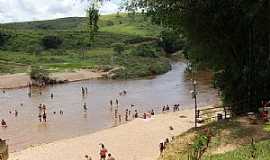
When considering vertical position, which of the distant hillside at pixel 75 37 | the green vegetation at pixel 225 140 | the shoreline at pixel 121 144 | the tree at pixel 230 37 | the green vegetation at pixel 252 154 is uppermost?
the tree at pixel 230 37

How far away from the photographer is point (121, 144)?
3388 cm

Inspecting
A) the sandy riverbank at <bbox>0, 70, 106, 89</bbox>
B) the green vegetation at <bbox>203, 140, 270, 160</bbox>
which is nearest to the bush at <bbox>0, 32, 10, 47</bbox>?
the sandy riverbank at <bbox>0, 70, 106, 89</bbox>

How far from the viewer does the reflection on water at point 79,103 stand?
43.2 metres

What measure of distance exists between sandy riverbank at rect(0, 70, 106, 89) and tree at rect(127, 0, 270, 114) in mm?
52734

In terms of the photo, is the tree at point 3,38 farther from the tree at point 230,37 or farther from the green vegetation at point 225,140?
the green vegetation at point 225,140

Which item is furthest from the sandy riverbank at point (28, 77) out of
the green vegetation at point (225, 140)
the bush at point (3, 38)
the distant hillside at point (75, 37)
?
the green vegetation at point (225, 140)

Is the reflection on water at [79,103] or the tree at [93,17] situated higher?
the tree at [93,17]

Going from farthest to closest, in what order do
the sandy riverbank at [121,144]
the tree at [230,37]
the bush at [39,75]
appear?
the bush at [39,75] < the sandy riverbank at [121,144] < the tree at [230,37]

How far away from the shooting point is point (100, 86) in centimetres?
7806

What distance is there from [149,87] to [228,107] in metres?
45.5

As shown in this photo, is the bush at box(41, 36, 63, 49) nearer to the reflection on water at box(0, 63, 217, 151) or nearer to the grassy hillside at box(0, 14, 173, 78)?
the grassy hillside at box(0, 14, 173, 78)

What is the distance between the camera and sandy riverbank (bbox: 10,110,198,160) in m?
31.2

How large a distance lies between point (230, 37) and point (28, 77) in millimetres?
60325

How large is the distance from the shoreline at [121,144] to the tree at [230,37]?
6064 millimetres
